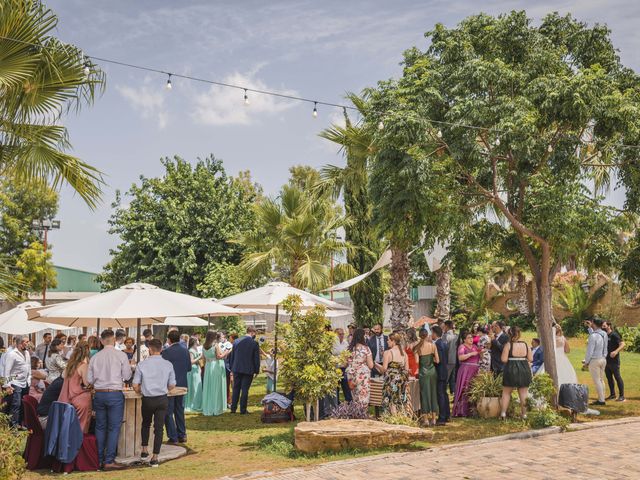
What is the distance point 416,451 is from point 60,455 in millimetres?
4920

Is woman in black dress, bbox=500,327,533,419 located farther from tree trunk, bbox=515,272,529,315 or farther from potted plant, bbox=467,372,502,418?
tree trunk, bbox=515,272,529,315

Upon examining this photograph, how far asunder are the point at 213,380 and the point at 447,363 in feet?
16.1

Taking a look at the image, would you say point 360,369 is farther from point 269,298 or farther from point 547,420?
point 547,420

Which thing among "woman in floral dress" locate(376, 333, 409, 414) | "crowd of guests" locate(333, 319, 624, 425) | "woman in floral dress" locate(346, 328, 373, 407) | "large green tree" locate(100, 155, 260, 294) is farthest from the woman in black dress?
"large green tree" locate(100, 155, 260, 294)

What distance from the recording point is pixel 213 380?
553 inches

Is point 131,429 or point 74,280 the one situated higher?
point 74,280

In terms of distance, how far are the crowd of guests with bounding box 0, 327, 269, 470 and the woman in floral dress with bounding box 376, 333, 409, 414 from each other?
3376 millimetres

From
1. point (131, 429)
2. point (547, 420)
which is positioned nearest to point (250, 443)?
point (131, 429)

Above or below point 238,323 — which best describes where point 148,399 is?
below

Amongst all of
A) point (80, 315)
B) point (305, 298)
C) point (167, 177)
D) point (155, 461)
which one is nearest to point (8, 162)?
point (80, 315)

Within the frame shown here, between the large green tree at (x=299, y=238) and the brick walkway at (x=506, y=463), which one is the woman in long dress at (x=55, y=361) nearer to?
the brick walkway at (x=506, y=463)

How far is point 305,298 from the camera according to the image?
44.7 ft

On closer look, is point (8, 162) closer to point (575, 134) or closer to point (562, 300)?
point (575, 134)

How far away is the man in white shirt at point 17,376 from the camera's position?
36.2ft
